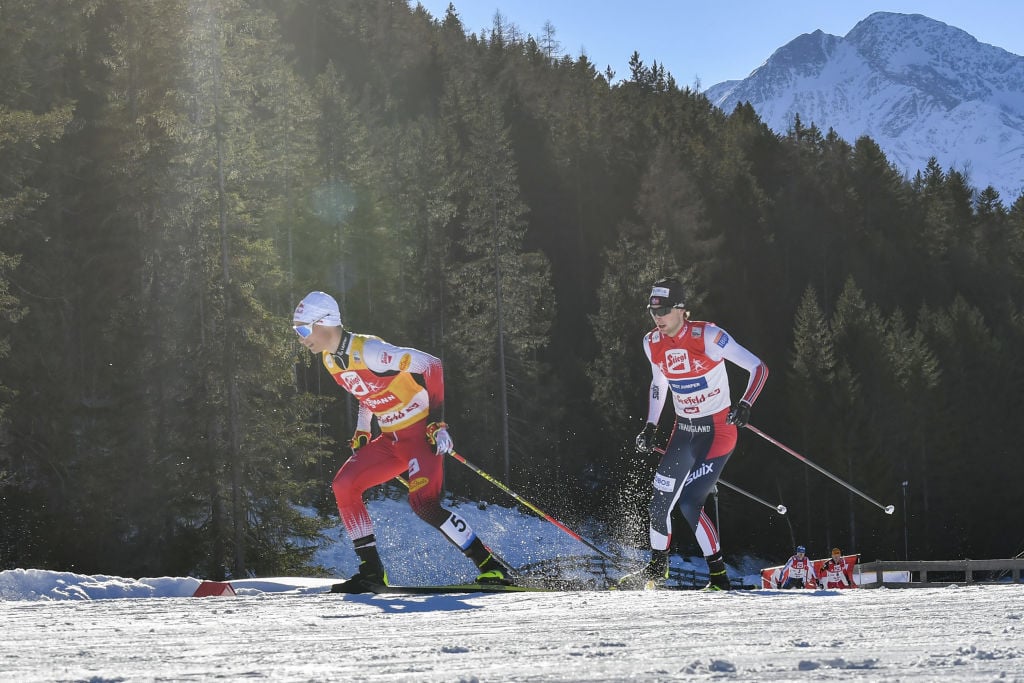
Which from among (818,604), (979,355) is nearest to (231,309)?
(818,604)

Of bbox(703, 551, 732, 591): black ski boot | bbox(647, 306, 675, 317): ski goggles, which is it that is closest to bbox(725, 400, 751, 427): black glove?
bbox(647, 306, 675, 317): ski goggles

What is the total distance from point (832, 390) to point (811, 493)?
4.43m

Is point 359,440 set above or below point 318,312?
below

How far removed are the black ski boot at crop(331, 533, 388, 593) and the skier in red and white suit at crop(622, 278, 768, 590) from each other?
8.25 feet

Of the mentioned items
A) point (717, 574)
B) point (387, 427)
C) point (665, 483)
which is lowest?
point (717, 574)

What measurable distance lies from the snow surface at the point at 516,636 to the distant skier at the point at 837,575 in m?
10.6

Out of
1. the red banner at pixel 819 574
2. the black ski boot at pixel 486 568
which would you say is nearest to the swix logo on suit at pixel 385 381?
the black ski boot at pixel 486 568

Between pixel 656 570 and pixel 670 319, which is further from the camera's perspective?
pixel 656 570

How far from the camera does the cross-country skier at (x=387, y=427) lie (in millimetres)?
9039

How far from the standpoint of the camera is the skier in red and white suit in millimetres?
9719

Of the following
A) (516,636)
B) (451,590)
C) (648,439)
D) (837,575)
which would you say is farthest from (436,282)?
(516,636)

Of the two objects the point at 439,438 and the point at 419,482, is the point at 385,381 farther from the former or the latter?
the point at 419,482

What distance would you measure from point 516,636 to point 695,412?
4.84 m

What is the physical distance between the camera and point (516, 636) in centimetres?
538
